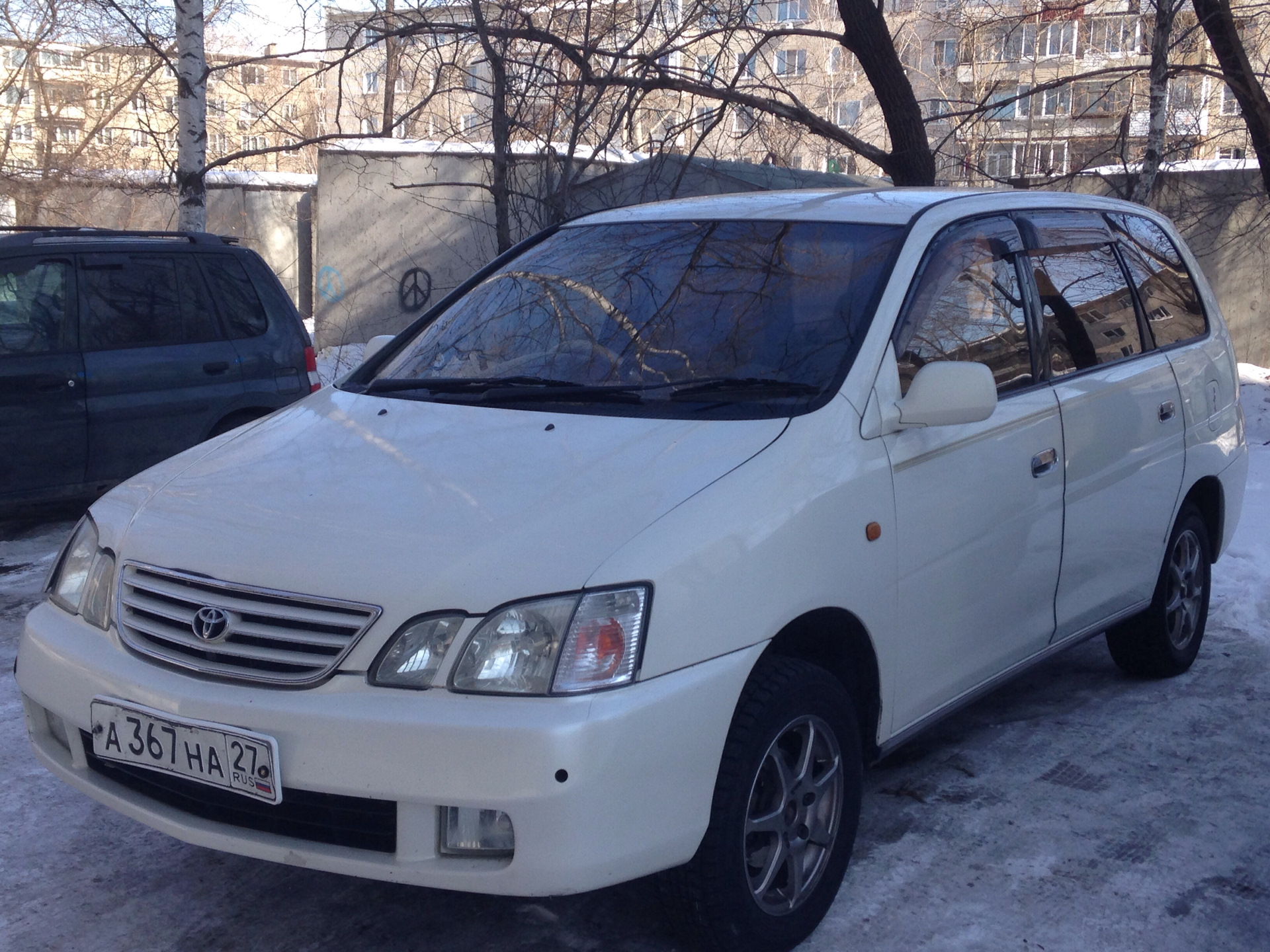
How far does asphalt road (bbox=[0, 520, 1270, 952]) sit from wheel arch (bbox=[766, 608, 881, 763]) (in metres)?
0.43

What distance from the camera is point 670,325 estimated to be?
352 centimetres

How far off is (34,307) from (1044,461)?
17.8 feet

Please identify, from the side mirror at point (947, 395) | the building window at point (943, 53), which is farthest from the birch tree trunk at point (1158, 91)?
the side mirror at point (947, 395)

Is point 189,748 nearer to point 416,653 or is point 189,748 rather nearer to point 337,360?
point 416,653

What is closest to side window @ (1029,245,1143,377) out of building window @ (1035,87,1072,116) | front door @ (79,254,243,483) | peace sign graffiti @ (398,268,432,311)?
front door @ (79,254,243,483)

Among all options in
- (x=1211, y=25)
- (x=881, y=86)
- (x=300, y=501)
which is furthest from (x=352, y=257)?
(x=300, y=501)

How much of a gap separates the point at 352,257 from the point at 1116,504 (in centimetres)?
1601

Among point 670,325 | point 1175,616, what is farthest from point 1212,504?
point 670,325

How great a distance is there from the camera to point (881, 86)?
978 cm

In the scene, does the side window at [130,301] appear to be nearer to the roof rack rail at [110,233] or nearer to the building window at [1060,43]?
the roof rack rail at [110,233]

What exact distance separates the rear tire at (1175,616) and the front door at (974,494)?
0.99 m

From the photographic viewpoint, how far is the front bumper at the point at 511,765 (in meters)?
2.40

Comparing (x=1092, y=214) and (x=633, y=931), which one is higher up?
(x=1092, y=214)

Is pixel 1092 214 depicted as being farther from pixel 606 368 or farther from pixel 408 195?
pixel 408 195
